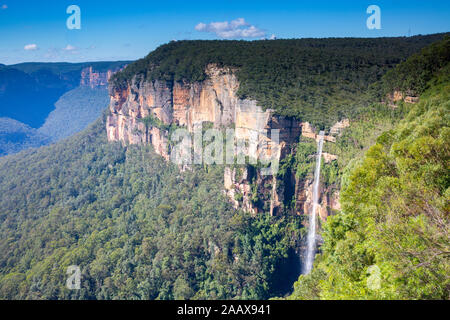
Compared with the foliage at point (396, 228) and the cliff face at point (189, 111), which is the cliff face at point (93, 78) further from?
the foliage at point (396, 228)

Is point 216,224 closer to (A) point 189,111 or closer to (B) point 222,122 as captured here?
(B) point 222,122

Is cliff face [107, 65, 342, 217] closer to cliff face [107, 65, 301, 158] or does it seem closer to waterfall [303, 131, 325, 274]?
cliff face [107, 65, 301, 158]

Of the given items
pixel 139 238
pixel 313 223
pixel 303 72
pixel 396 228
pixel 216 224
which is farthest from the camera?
pixel 303 72

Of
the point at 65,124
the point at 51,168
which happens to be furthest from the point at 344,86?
the point at 65,124

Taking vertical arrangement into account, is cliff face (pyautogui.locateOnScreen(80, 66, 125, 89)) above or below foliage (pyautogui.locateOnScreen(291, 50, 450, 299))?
above

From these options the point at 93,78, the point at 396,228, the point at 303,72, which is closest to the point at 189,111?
the point at 303,72

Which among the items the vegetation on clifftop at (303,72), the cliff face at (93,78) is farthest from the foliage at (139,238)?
the cliff face at (93,78)

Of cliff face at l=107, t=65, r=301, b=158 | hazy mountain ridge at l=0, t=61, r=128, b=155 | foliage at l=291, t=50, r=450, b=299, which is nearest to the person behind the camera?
foliage at l=291, t=50, r=450, b=299

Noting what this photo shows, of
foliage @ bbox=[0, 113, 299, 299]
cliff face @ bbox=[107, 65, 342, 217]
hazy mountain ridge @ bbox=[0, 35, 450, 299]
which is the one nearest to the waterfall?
hazy mountain ridge @ bbox=[0, 35, 450, 299]
